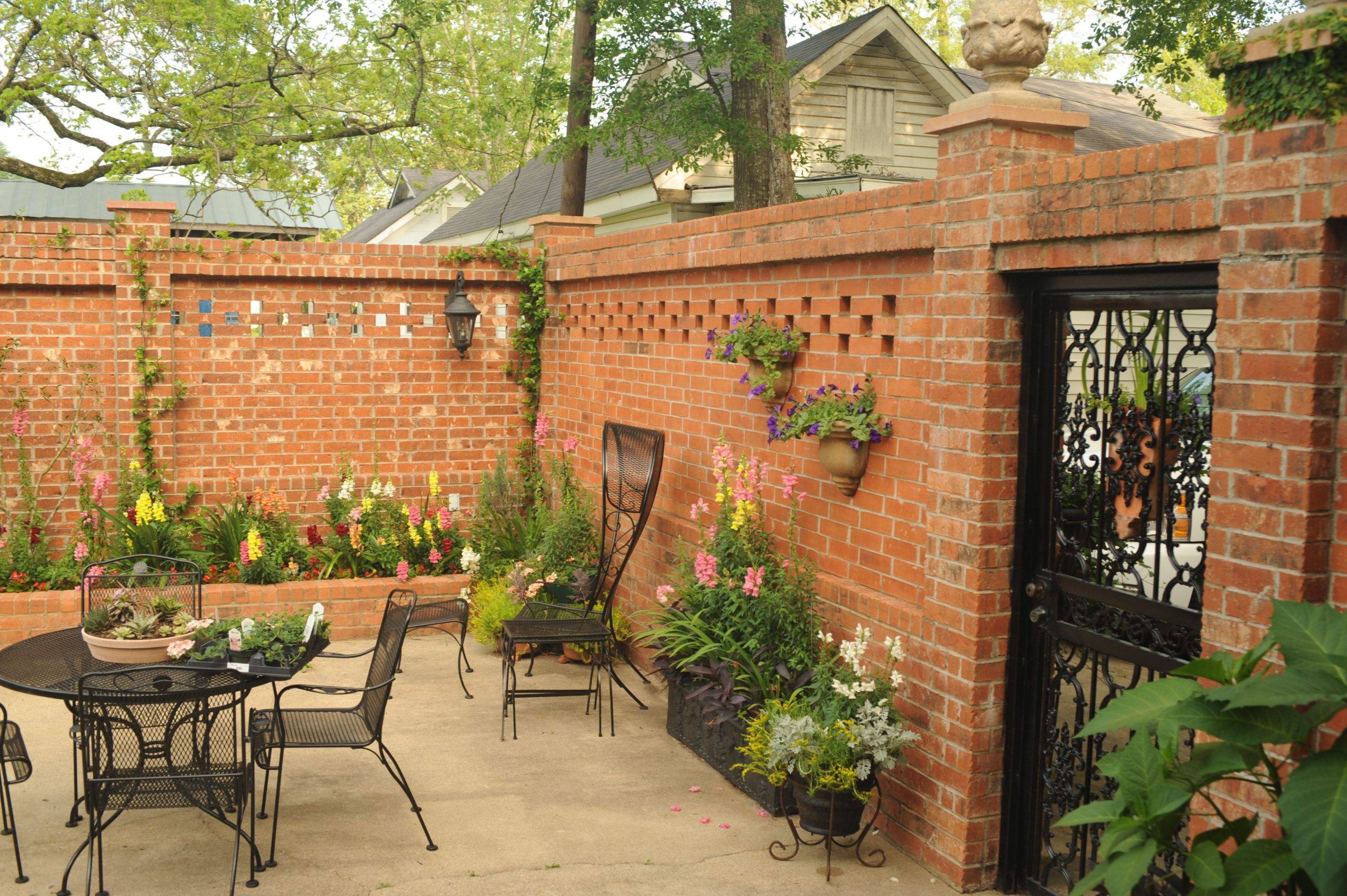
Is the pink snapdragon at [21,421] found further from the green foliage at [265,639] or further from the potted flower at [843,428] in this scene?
the potted flower at [843,428]

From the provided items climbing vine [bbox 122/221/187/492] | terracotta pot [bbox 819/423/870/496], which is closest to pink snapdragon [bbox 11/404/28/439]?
climbing vine [bbox 122/221/187/492]

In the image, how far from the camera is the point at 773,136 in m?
10.3

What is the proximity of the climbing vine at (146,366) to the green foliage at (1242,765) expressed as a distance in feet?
22.8

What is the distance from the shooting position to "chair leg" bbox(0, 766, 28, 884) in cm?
432

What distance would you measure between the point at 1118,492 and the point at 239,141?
12.4 m

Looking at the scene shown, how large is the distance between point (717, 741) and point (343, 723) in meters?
1.73

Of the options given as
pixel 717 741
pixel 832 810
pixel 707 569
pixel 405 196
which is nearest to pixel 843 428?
pixel 707 569

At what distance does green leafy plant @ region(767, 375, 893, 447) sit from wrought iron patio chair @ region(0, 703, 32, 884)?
127 inches

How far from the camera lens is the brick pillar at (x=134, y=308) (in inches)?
312

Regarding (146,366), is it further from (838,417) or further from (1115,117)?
(1115,117)

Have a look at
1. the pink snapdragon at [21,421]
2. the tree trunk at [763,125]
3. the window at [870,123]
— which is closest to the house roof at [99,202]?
the window at [870,123]

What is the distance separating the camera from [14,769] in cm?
457

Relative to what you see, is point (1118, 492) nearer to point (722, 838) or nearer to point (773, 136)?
point (722, 838)

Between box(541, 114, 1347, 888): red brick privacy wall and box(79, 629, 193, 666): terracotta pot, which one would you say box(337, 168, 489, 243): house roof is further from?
box(79, 629, 193, 666): terracotta pot
